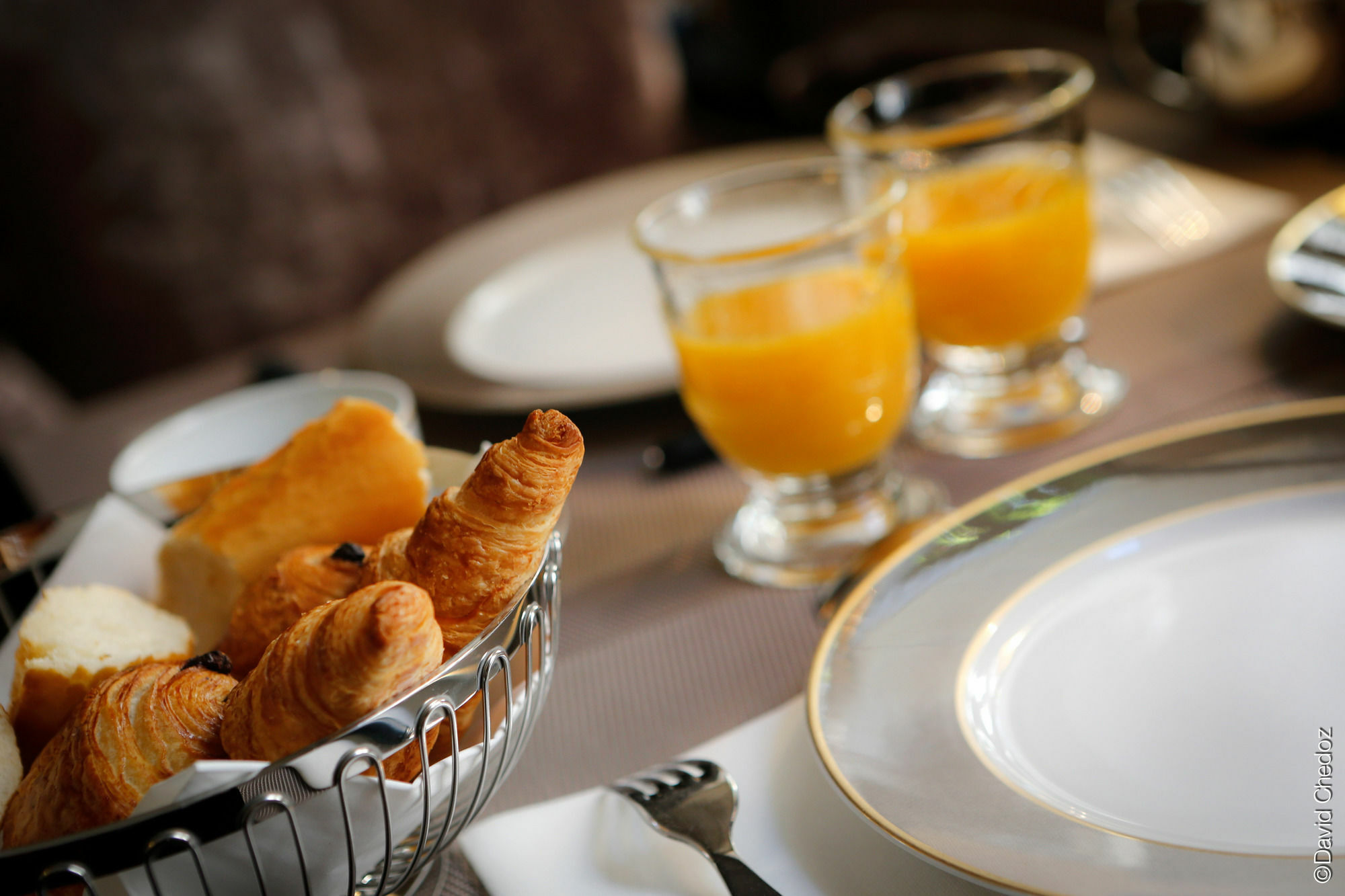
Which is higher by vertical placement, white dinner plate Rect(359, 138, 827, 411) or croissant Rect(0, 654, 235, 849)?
croissant Rect(0, 654, 235, 849)

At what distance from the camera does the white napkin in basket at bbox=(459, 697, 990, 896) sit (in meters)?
0.41

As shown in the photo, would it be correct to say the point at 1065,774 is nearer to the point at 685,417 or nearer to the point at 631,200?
the point at 685,417

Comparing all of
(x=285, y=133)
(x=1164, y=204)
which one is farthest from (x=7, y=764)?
(x=285, y=133)

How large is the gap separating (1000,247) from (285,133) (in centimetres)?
146

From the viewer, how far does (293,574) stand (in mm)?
453

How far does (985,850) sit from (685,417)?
1.64 ft

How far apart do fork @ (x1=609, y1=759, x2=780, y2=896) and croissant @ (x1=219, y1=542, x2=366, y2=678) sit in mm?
139

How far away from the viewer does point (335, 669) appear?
0.35 m

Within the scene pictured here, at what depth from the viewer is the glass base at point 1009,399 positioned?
71cm

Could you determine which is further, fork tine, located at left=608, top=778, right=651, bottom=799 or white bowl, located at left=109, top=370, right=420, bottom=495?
white bowl, located at left=109, top=370, right=420, bottom=495

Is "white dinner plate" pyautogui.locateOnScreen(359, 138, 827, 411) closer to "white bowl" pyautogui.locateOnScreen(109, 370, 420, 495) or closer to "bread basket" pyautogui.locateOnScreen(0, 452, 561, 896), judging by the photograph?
"white bowl" pyautogui.locateOnScreen(109, 370, 420, 495)

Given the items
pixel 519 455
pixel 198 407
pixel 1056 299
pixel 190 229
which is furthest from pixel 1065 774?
pixel 190 229

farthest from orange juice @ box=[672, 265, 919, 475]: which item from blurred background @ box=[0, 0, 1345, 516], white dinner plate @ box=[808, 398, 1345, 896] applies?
blurred background @ box=[0, 0, 1345, 516]

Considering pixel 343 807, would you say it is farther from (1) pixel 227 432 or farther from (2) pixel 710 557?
(1) pixel 227 432
